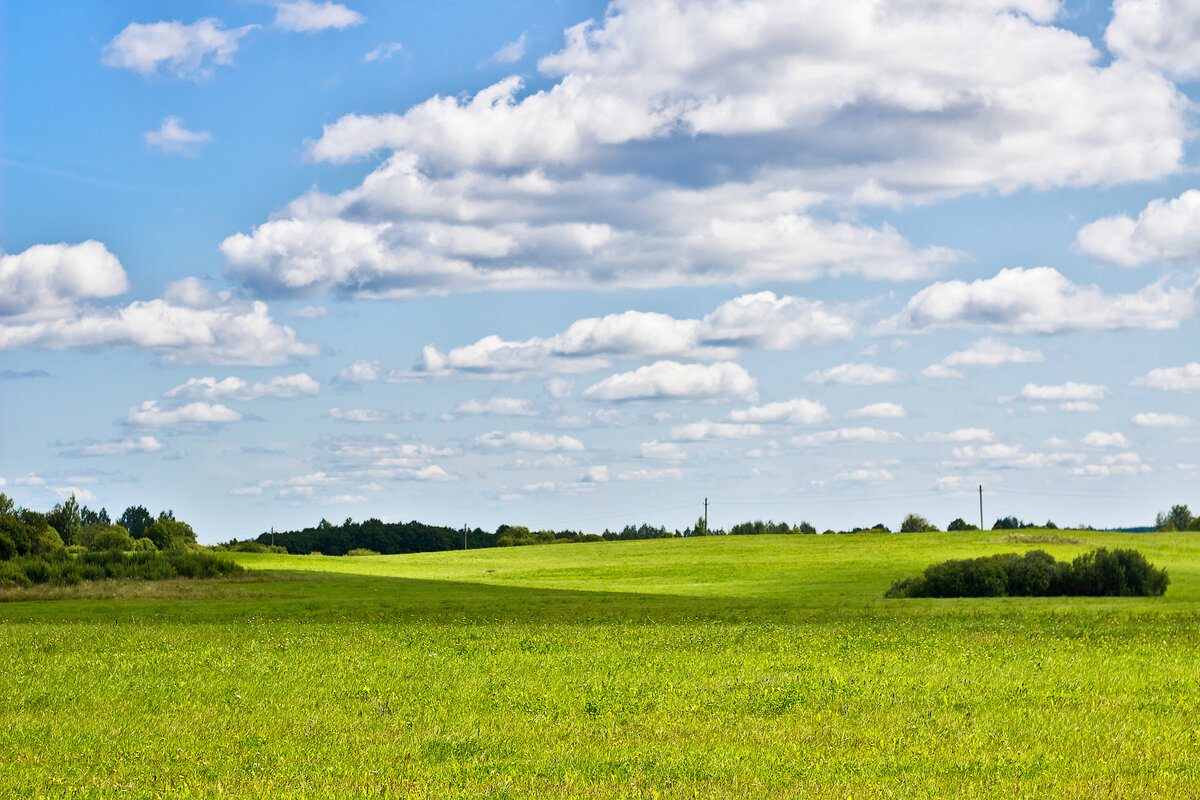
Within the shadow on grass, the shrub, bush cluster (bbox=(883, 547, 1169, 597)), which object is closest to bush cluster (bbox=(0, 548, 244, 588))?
the shadow on grass

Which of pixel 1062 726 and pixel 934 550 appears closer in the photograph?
pixel 1062 726

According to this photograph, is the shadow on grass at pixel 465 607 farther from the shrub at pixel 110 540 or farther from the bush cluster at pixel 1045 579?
the shrub at pixel 110 540

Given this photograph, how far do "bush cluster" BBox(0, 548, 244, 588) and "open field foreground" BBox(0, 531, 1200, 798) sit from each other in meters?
25.7

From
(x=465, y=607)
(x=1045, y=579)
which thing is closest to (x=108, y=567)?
(x=465, y=607)

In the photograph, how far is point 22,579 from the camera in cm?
5812

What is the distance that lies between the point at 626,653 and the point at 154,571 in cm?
4955

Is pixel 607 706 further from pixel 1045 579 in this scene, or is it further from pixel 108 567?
pixel 108 567

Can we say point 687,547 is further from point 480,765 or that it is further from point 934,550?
point 480,765

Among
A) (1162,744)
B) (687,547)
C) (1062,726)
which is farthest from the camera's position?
(687,547)

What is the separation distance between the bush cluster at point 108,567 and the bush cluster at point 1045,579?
137 feet

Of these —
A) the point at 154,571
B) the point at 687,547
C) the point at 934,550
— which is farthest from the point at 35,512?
the point at 934,550

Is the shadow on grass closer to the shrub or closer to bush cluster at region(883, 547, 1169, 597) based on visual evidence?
bush cluster at region(883, 547, 1169, 597)

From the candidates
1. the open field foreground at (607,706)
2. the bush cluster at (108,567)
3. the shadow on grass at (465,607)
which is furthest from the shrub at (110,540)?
the open field foreground at (607,706)

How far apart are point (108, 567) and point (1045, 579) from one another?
174 feet
